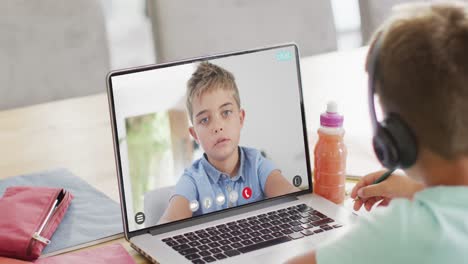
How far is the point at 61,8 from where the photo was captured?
2.27m

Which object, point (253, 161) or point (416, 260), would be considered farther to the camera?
point (253, 161)

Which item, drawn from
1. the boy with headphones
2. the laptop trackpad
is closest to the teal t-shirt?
the boy with headphones

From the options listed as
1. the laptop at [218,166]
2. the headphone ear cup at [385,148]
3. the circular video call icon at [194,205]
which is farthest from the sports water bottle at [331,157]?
the headphone ear cup at [385,148]

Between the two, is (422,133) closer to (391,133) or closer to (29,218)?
(391,133)

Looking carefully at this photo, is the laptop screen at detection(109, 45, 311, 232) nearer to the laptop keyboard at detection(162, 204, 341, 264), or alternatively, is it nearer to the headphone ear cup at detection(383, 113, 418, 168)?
the laptop keyboard at detection(162, 204, 341, 264)

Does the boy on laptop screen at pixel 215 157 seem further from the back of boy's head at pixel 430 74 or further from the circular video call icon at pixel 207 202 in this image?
the back of boy's head at pixel 430 74

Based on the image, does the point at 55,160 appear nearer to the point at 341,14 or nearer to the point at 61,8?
the point at 61,8

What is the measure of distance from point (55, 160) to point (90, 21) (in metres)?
0.61

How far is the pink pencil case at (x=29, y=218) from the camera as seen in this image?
1357mm

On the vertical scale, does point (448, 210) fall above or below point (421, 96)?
below

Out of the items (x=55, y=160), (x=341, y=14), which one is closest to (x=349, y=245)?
(x=55, y=160)

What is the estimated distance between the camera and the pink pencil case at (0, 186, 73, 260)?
136cm

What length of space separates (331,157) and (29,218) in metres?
0.56

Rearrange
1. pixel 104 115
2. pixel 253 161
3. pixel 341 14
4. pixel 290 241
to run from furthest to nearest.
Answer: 1. pixel 341 14
2. pixel 104 115
3. pixel 253 161
4. pixel 290 241
